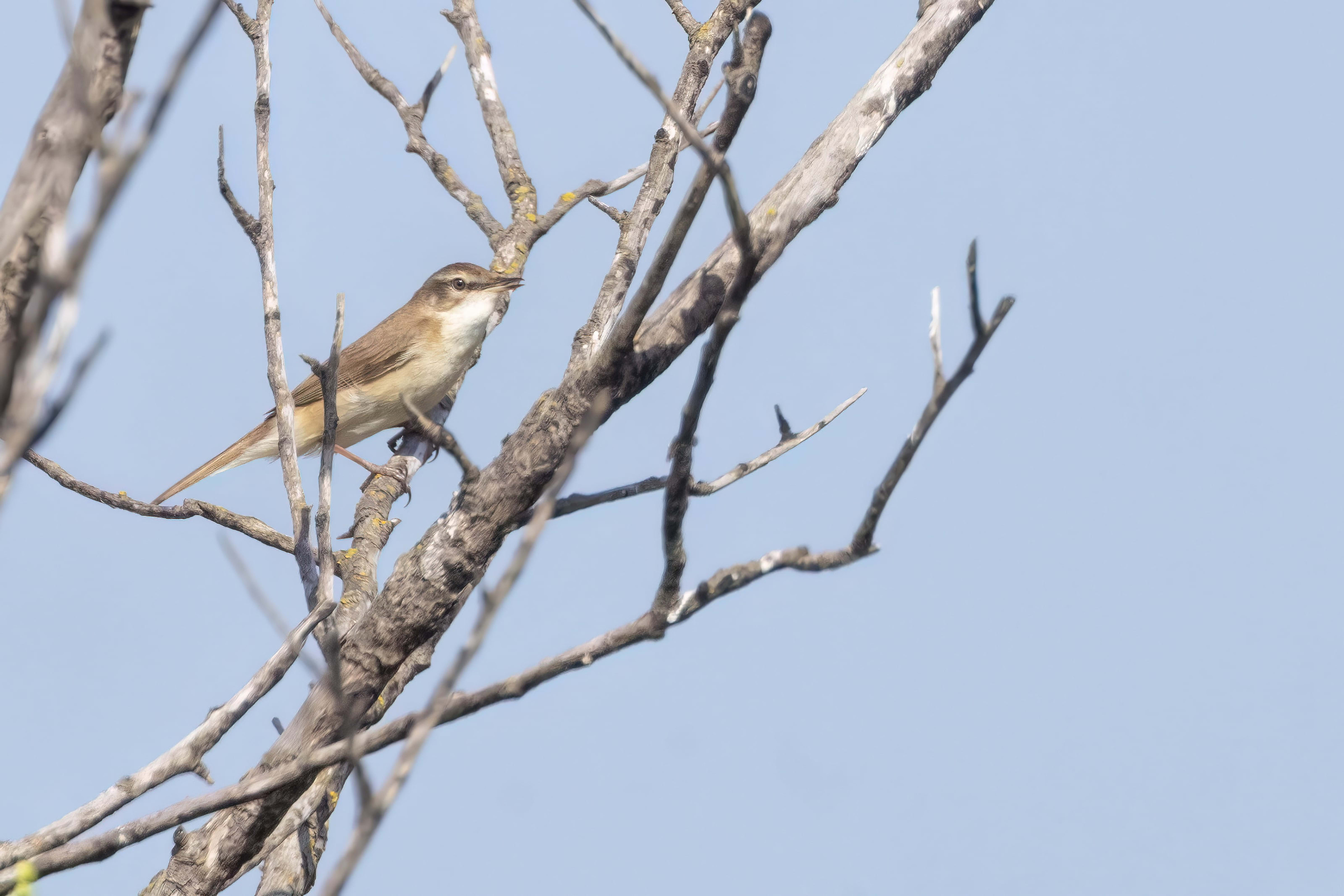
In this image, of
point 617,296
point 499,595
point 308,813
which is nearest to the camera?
point 499,595

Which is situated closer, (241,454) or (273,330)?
(273,330)

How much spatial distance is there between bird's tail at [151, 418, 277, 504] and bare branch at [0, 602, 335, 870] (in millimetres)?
5211

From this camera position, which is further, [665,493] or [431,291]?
[431,291]

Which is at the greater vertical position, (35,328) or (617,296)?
(617,296)

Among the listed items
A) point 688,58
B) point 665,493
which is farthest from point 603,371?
point 688,58

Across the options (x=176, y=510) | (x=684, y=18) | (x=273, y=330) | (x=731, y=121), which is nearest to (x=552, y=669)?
(x=731, y=121)

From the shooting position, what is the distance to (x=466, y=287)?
7855 millimetres

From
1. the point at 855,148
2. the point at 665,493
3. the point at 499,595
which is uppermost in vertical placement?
the point at 855,148

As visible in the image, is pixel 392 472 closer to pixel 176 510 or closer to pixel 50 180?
pixel 176 510

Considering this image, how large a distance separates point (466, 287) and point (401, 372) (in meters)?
0.75

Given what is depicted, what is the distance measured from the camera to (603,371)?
11.6ft

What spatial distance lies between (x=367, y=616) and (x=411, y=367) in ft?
13.0

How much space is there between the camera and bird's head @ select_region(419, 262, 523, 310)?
24.8 feet

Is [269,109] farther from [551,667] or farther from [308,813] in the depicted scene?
[551,667]
